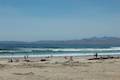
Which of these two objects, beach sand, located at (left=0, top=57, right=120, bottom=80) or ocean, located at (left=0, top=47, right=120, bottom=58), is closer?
beach sand, located at (left=0, top=57, right=120, bottom=80)

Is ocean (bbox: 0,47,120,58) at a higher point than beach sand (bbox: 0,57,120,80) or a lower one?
higher

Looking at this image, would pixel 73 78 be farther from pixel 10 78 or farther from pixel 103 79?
pixel 10 78

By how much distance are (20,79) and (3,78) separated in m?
1.02

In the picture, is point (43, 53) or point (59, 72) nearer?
point (59, 72)

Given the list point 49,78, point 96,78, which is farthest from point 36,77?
point 96,78

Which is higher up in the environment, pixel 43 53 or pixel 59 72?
pixel 43 53

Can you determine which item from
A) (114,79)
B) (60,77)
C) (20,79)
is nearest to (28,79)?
(20,79)

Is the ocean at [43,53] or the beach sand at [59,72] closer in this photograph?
the beach sand at [59,72]

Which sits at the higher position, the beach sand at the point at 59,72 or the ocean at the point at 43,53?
the ocean at the point at 43,53

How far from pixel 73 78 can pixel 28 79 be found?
103 inches

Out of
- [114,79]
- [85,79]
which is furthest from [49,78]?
[114,79]

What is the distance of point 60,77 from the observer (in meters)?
20.0

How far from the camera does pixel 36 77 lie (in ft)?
66.1

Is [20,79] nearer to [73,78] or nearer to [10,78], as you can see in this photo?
[10,78]
